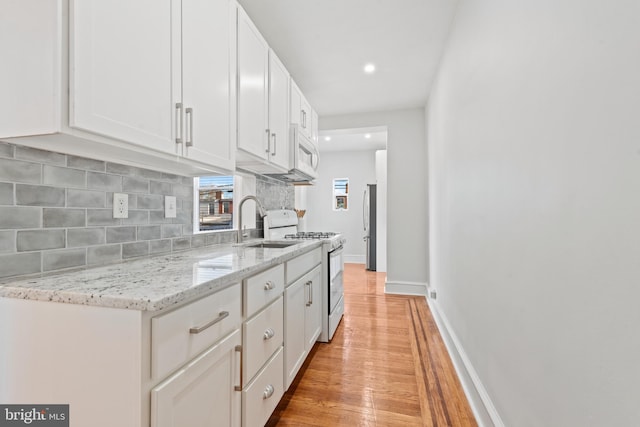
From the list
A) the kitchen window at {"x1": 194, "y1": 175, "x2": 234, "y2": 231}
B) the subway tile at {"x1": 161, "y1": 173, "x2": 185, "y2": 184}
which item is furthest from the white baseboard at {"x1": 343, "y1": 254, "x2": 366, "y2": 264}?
the subway tile at {"x1": 161, "y1": 173, "x2": 185, "y2": 184}

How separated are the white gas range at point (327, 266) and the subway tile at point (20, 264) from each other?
1.48m

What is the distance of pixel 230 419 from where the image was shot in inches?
44.7

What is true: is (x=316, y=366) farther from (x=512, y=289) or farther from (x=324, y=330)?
(x=512, y=289)

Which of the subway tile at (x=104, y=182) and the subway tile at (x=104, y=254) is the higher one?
the subway tile at (x=104, y=182)

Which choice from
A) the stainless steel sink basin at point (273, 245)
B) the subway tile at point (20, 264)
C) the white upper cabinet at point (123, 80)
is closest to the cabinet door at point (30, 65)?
the white upper cabinet at point (123, 80)

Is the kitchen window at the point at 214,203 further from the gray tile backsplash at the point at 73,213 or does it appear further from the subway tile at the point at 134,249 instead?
the subway tile at the point at 134,249

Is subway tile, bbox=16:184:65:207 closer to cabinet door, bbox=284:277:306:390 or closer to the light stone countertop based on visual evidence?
the light stone countertop

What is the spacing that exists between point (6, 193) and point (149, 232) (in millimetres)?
588

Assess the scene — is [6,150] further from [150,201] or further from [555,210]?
[555,210]

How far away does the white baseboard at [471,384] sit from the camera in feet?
4.83

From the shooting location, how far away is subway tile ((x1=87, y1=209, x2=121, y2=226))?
1238 mm

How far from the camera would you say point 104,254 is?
129 centimetres

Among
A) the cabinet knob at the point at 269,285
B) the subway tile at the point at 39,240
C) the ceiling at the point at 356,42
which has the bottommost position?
the cabinet knob at the point at 269,285

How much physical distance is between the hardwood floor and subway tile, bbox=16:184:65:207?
1.45 metres
